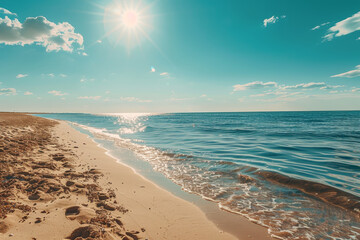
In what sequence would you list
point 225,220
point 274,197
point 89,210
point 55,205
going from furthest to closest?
point 274,197
point 225,220
point 55,205
point 89,210

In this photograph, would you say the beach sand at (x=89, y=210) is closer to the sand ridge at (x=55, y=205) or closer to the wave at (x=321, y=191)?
the sand ridge at (x=55, y=205)

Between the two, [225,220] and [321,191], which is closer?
[225,220]

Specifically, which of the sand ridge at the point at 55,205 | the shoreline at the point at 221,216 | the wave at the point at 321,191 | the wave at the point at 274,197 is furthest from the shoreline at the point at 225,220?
the wave at the point at 321,191

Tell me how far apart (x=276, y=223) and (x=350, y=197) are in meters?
3.88

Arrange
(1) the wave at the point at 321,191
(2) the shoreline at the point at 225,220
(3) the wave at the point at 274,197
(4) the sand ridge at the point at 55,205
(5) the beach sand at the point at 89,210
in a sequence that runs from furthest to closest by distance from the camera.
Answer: (1) the wave at the point at 321,191, (3) the wave at the point at 274,197, (2) the shoreline at the point at 225,220, (5) the beach sand at the point at 89,210, (4) the sand ridge at the point at 55,205

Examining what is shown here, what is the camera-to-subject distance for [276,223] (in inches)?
194

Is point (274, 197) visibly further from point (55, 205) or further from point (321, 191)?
point (55, 205)

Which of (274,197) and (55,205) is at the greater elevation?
(55,205)

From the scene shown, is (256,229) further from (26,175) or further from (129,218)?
(26,175)

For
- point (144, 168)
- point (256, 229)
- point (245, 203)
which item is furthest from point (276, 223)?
point (144, 168)

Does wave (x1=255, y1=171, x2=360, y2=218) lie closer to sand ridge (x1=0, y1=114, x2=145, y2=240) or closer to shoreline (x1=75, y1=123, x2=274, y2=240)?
shoreline (x1=75, y1=123, x2=274, y2=240)

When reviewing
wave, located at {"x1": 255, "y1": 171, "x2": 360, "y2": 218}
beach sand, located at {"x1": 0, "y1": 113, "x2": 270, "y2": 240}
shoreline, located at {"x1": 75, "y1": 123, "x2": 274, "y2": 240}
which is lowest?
wave, located at {"x1": 255, "y1": 171, "x2": 360, "y2": 218}

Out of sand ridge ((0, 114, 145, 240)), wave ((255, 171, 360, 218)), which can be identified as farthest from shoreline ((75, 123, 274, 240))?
wave ((255, 171, 360, 218))

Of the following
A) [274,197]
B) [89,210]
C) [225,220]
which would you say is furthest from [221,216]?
[89,210]
